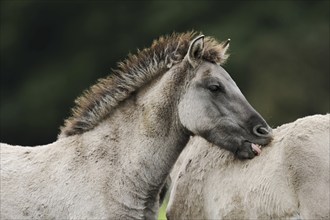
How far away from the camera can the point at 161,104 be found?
886 centimetres

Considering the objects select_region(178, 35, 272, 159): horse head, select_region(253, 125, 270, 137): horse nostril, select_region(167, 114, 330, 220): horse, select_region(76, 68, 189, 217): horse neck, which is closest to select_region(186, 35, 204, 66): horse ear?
select_region(178, 35, 272, 159): horse head

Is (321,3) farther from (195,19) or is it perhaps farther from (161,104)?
(161,104)

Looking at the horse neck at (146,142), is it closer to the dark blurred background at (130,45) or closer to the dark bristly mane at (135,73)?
the dark bristly mane at (135,73)

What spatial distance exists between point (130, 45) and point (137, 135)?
23.1 metres

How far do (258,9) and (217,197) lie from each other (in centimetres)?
2383

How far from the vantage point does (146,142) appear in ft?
29.0

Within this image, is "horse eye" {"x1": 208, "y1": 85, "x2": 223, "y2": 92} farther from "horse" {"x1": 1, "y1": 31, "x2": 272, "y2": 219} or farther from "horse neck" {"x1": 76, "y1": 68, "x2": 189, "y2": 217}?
"horse neck" {"x1": 76, "y1": 68, "x2": 189, "y2": 217}

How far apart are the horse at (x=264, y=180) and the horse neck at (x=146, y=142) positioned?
593mm

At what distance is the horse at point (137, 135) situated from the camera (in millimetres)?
8648

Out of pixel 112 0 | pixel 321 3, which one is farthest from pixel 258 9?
pixel 112 0

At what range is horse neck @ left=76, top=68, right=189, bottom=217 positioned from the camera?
8.76 meters

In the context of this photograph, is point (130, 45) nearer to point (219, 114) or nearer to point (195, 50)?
point (195, 50)

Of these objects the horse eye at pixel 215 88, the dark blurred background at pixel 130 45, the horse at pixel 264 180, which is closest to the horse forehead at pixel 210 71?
the horse eye at pixel 215 88

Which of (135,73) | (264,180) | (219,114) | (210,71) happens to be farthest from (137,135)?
(264,180)
